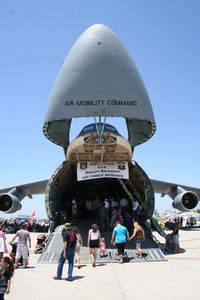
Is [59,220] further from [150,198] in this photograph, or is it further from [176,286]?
[176,286]

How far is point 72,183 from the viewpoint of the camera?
53.4 feet

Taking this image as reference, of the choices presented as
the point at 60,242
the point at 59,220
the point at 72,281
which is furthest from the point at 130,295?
the point at 59,220

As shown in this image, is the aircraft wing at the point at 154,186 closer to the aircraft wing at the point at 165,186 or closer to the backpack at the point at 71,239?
the aircraft wing at the point at 165,186

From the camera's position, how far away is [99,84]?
32.4ft

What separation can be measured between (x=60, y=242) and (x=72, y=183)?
6.28 metres

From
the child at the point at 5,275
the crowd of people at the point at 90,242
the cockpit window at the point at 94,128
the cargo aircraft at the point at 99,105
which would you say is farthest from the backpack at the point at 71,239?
the cockpit window at the point at 94,128

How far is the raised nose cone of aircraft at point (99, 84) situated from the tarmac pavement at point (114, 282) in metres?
4.55

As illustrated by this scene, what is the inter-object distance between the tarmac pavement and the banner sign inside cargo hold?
12.4 feet

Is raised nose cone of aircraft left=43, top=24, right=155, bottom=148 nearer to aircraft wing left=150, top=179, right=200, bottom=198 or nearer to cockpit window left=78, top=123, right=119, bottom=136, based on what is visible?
cockpit window left=78, top=123, right=119, bottom=136

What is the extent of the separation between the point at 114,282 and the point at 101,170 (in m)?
5.75

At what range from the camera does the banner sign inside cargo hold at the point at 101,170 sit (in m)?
11.3

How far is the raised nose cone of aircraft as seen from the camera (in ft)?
32.0

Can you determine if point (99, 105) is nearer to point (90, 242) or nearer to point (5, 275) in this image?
point (90, 242)

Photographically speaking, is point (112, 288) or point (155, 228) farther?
point (155, 228)
